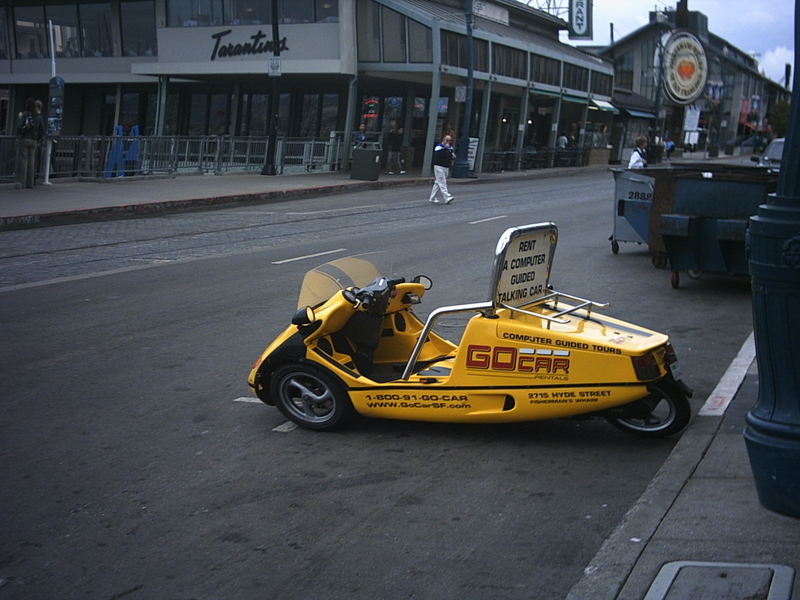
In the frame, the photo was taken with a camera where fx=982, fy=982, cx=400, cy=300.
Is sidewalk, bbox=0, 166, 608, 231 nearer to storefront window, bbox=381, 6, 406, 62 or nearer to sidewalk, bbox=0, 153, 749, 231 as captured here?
sidewalk, bbox=0, 153, 749, 231

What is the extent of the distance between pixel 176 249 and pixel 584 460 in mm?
11045

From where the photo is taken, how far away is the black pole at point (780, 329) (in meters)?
4.33

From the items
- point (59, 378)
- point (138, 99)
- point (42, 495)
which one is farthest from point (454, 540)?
point (138, 99)

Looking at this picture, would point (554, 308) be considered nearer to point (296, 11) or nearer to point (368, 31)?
point (368, 31)

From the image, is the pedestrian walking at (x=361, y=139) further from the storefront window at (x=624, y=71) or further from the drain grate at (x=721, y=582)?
the storefront window at (x=624, y=71)

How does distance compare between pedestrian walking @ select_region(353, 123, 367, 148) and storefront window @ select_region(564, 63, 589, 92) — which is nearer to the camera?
pedestrian walking @ select_region(353, 123, 367, 148)

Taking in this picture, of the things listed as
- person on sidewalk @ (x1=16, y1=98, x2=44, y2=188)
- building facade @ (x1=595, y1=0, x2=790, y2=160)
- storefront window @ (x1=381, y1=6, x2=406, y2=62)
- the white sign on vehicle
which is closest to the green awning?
storefront window @ (x1=381, y1=6, x2=406, y2=62)

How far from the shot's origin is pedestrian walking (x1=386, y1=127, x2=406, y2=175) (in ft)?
122

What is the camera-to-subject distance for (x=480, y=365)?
6.02 meters

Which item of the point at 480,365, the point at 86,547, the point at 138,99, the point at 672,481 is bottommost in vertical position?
the point at 86,547

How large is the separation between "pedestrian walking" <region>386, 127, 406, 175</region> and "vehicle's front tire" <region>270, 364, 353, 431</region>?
3107cm

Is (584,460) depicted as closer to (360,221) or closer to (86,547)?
(86,547)

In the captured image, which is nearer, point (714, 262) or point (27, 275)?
point (714, 262)

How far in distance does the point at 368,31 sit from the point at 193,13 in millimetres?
7736
